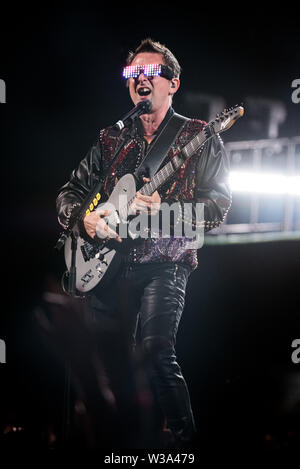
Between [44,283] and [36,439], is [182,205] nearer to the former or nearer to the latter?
[44,283]

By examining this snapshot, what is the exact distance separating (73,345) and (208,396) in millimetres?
828

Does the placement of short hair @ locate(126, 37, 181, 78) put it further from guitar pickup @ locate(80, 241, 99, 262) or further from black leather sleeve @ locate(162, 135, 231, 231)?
guitar pickup @ locate(80, 241, 99, 262)

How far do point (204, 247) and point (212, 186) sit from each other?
765 millimetres

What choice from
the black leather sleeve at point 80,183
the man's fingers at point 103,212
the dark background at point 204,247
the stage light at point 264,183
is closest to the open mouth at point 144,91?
the dark background at point 204,247

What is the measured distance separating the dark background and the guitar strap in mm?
315

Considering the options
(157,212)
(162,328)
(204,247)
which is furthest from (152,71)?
(162,328)

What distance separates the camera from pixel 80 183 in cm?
329

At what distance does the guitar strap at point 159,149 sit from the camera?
9.46 feet

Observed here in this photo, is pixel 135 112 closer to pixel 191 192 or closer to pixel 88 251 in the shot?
pixel 191 192

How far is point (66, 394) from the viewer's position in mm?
3287

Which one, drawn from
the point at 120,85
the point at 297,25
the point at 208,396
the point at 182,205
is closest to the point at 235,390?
the point at 208,396

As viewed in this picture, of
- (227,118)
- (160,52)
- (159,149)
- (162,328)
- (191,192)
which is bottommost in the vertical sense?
(162,328)

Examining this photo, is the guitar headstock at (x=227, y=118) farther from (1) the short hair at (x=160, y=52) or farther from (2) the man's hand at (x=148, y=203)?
(1) the short hair at (x=160, y=52)

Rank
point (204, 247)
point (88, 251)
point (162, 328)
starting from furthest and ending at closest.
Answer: point (204, 247) < point (88, 251) < point (162, 328)
